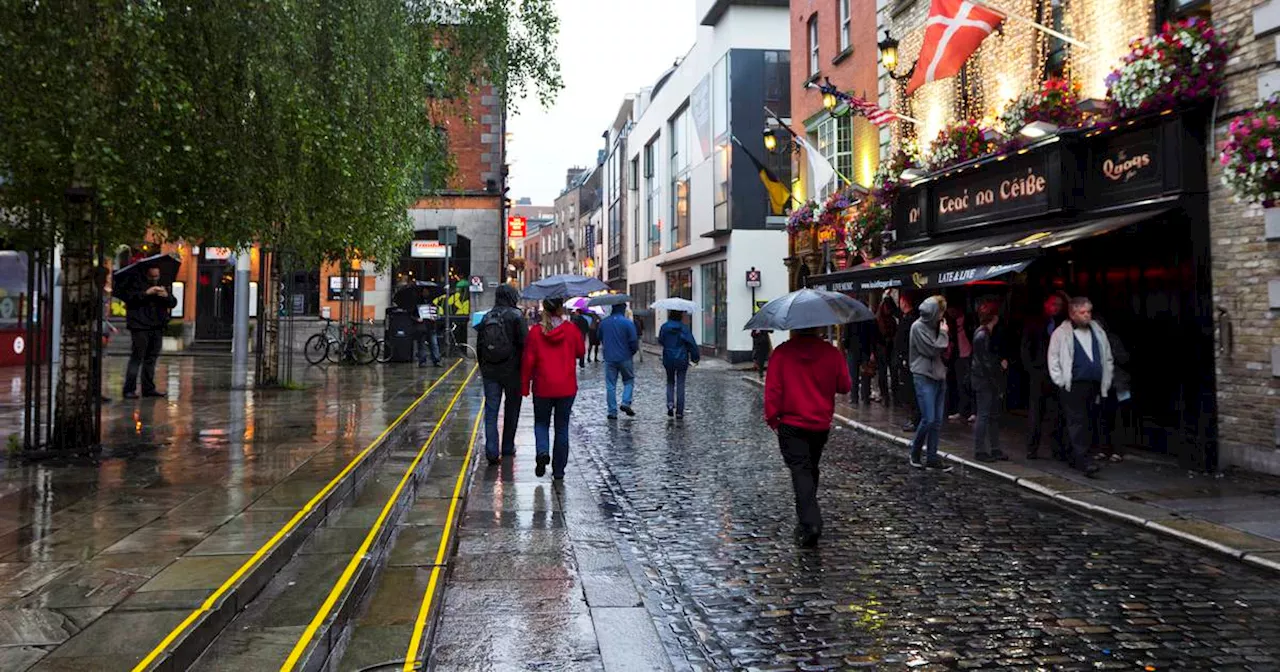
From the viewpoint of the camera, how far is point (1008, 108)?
1216cm

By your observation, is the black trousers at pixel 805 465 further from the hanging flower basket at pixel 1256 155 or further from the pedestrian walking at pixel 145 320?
the pedestrian walking at pixel 145 320

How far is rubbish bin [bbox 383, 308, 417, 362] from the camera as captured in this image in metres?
23.2

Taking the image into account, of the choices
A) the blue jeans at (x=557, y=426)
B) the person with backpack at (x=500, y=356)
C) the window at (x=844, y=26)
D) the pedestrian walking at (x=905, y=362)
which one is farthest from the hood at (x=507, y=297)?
the window at (x=844, y=26)

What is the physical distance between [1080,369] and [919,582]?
4527 millimetres

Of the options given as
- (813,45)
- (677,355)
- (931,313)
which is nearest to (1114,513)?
(931,313)

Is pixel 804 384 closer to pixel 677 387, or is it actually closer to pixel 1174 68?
pixel 1174 68

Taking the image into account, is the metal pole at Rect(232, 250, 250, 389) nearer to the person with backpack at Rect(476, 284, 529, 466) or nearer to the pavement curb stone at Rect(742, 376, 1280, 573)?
the person with backpack at Rect(476, 284, 529, 466)

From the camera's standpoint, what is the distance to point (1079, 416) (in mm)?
8656

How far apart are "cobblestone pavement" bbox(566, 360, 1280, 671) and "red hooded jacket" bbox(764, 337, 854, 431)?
0.85m

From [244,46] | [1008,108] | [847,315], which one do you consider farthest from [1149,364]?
[244,46]

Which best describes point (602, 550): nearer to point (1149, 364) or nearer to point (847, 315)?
point (847, 315)

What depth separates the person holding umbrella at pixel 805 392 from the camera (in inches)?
240

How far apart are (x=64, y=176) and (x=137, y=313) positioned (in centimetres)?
586

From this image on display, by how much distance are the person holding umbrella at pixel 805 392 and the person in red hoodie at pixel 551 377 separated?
98.3 inches
